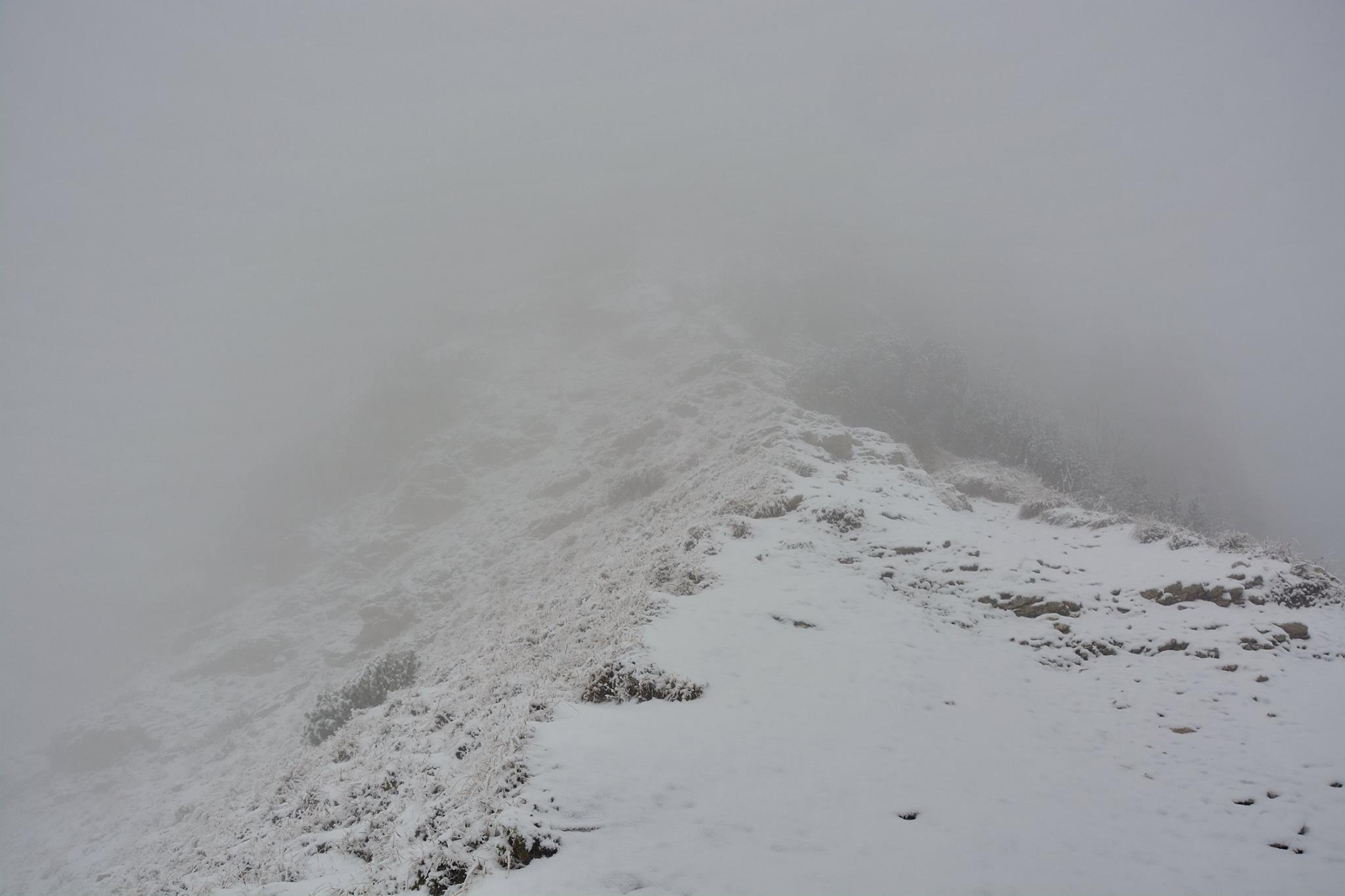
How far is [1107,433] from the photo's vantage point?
48125 millimetres

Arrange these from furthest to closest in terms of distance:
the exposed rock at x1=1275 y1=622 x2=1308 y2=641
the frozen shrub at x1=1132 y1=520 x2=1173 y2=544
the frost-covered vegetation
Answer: the frost-covered vegetation < the frozen shrub at x1=1132 y1=520 x2=1173 y2=544 < the exposed rock at x1=1275 y1=622 x2=1308 y2=641

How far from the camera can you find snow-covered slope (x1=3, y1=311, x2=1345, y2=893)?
566cm

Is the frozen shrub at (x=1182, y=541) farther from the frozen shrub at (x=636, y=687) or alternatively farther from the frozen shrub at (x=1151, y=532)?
the frozen shrub at (x=636, y=687)

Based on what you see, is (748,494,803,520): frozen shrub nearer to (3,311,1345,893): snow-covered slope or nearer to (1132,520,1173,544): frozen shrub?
(3,311,1345,893): snow-covered slope

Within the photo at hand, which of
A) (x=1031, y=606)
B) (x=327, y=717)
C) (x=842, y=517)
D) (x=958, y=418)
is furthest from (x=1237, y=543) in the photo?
(x=327, y=717)

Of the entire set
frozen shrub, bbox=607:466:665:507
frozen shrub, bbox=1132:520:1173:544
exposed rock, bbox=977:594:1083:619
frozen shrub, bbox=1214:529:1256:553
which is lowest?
frozen shrub, bbox=607:466:665:507

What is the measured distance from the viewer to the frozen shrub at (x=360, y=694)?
15781 mm

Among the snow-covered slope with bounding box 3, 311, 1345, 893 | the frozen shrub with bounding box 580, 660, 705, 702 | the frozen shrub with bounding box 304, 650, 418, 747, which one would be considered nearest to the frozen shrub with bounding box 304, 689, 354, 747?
the frozen shrub with bounding box 304, 650, 418, 747

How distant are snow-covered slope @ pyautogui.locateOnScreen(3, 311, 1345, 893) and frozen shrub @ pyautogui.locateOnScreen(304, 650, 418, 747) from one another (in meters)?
1.10

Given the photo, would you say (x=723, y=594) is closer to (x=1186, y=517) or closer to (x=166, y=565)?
(x=1186, y=517)

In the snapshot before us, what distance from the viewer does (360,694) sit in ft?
54.1

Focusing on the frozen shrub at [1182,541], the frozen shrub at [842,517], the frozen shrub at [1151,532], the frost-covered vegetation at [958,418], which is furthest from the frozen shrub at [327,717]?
the frost-covered vegetation at [958,418]

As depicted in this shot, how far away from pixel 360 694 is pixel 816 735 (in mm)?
15107

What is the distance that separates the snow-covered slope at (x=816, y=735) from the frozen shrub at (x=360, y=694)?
110cm
